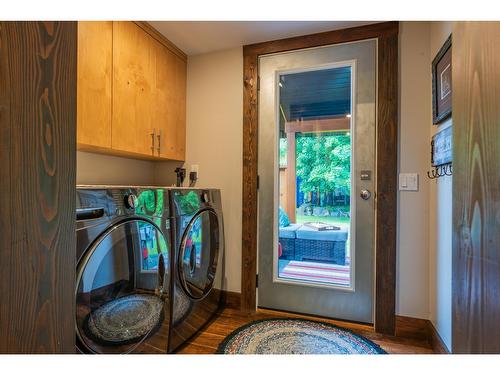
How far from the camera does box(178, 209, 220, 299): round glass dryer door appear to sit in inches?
61.2

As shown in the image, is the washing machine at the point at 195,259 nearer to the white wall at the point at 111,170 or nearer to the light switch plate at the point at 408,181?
the white wall at the point at 111,170

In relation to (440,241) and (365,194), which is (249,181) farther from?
(440,241)

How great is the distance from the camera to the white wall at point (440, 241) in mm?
1375

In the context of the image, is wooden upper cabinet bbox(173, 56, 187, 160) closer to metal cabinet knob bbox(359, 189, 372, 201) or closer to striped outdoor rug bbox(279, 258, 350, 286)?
striped outdoor rug bbox(279, 258, 350, 286)

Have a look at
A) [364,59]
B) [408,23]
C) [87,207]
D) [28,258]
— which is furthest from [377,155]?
[28,258]

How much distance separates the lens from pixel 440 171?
1.49m

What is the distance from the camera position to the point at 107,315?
1.06m

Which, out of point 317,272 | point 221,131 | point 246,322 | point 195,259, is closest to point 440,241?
point 317,272

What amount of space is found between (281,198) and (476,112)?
1532mm

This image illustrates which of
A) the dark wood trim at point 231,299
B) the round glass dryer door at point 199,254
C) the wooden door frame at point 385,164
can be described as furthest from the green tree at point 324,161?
the dark wood trim at point 231,299

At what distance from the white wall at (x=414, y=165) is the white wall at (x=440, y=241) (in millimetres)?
40

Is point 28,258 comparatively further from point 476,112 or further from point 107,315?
→ point 476,112

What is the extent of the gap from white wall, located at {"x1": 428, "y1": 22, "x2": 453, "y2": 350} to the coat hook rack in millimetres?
29

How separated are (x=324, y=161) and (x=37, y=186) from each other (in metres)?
1.80
